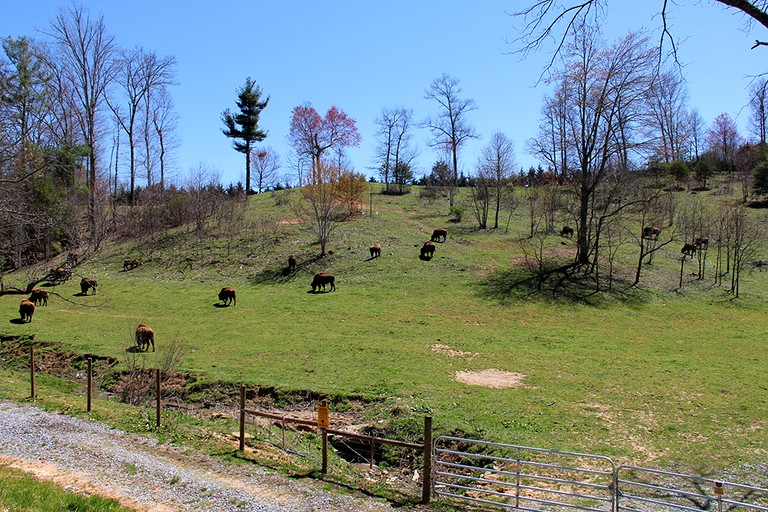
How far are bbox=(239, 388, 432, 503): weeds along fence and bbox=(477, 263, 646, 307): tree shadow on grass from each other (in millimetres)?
18166

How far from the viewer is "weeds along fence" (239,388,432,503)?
9.55 meters

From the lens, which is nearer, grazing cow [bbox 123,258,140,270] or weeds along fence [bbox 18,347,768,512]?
weeds along fence [bbox 18,347,768,512]

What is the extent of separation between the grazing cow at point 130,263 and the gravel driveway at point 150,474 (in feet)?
104

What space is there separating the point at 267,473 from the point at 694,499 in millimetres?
8053

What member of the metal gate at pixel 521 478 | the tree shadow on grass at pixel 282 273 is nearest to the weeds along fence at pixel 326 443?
the metal gate at pixel 521 478

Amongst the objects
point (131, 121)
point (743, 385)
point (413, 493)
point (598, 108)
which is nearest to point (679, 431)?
point (743, 385)

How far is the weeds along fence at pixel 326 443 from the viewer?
955cm

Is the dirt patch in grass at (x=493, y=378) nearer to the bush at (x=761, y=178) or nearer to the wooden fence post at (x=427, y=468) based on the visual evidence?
the wooden fence post at (x=427, y=468)

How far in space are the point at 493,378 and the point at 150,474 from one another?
11.4 m

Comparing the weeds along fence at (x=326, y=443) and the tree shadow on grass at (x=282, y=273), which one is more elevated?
the tree shadow on grass at (x=282, y=273)

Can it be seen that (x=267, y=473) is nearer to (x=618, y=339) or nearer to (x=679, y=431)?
(x=679, y=431)

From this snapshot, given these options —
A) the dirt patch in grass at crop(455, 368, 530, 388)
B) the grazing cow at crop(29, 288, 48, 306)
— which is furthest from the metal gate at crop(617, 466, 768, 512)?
the grazing cow at crop(29, 288, 48, 306)

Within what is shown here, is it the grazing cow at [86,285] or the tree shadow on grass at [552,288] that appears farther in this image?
the grazing cow at [86,285]

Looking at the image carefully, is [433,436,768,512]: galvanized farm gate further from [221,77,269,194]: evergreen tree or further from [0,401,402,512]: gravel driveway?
[221,77,269,194]: evergreen tree
